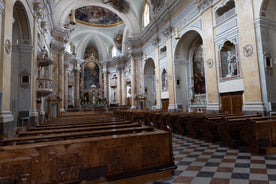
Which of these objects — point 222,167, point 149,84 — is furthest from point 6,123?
point 149,84

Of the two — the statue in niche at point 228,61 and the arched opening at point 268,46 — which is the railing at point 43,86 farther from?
the arched opening at point 268,46

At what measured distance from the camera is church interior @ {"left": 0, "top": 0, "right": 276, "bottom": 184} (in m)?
2.42

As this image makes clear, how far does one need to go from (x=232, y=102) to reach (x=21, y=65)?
27.9 feet

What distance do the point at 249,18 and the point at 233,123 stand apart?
14.2 feet

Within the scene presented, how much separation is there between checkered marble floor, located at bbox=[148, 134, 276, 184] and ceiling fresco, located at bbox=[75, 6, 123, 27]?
19696 millimetres

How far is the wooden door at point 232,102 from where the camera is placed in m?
7.59

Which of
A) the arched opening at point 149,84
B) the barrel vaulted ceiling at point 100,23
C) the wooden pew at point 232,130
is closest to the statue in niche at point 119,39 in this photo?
the barrel vaulted ceiling at point 100,23

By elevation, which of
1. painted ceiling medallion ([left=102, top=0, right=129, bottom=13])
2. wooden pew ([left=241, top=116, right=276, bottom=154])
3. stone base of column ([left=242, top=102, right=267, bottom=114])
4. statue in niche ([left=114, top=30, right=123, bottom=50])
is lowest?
wooden pew ([left=241, top=116, right=276, bottom=154])

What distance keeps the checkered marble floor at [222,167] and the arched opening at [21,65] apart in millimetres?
6138

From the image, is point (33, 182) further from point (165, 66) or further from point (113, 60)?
point (113, 60)

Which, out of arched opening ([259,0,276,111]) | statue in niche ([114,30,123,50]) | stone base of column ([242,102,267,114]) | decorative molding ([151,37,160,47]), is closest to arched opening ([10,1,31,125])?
stone base of column ([242,102,267,114])

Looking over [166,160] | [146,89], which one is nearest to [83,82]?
[146,89]

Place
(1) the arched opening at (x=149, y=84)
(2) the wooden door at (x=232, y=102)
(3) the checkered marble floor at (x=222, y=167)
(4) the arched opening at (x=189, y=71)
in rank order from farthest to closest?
(1) the arched opening at (x=149, y=84) < (4) the arched opening at (x=189, y=71) < (2) the wooden door at (x=232, y=102) < (3) the checkered marble floor at (x=222, y=167)

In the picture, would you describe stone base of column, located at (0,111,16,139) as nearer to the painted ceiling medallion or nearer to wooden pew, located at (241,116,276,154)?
wooden pew, located at (241,116,276,154)
